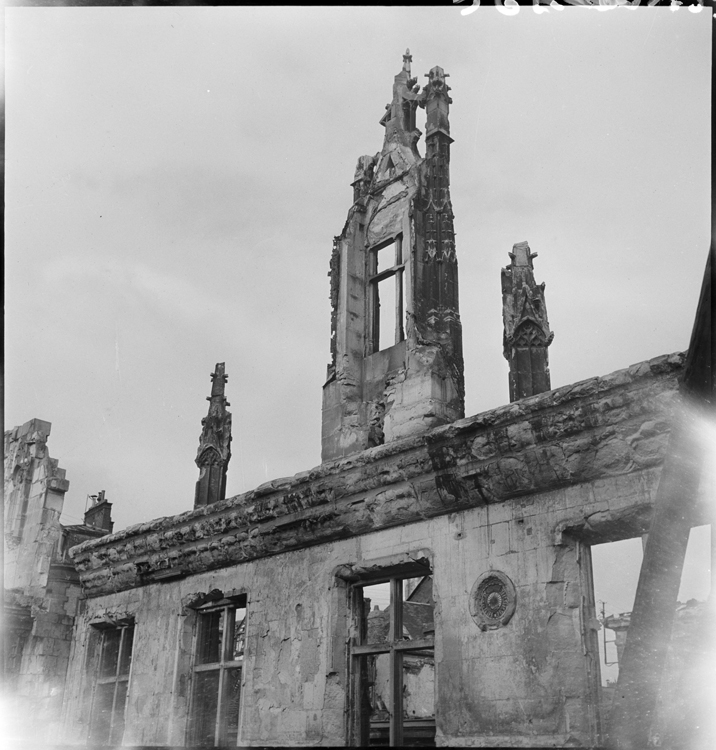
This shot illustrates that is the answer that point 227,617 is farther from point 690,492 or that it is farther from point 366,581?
point 690,492

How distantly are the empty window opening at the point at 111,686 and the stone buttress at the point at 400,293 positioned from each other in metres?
4.46

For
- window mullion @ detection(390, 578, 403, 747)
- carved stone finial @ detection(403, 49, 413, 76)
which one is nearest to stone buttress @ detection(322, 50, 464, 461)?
carved stone finial @ detection(403, 49, 413, 76)

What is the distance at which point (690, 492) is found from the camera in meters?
2.97

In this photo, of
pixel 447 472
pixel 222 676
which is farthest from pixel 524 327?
pixel 222 676

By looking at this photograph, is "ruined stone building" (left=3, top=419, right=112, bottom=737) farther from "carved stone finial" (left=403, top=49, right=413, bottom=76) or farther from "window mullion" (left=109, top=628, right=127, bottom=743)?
"carved stone finial" (left=403, top=49, right=413, bottom=76)

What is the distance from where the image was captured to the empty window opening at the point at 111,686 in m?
11.3

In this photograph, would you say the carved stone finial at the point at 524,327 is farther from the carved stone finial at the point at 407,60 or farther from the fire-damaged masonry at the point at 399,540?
the carved stone finial at the point at 407,60

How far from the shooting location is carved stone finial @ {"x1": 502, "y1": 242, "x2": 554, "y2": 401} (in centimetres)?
805

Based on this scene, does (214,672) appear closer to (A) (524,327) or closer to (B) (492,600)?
(B) (492,600)

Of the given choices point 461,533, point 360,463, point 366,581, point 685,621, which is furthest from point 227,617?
point 685,621

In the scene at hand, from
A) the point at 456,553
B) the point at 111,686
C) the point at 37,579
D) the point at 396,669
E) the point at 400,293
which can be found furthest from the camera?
the point at 37,579

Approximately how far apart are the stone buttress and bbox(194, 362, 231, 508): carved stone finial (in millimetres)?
2198

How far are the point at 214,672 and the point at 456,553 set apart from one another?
424cm

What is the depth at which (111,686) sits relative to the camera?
1172cm
